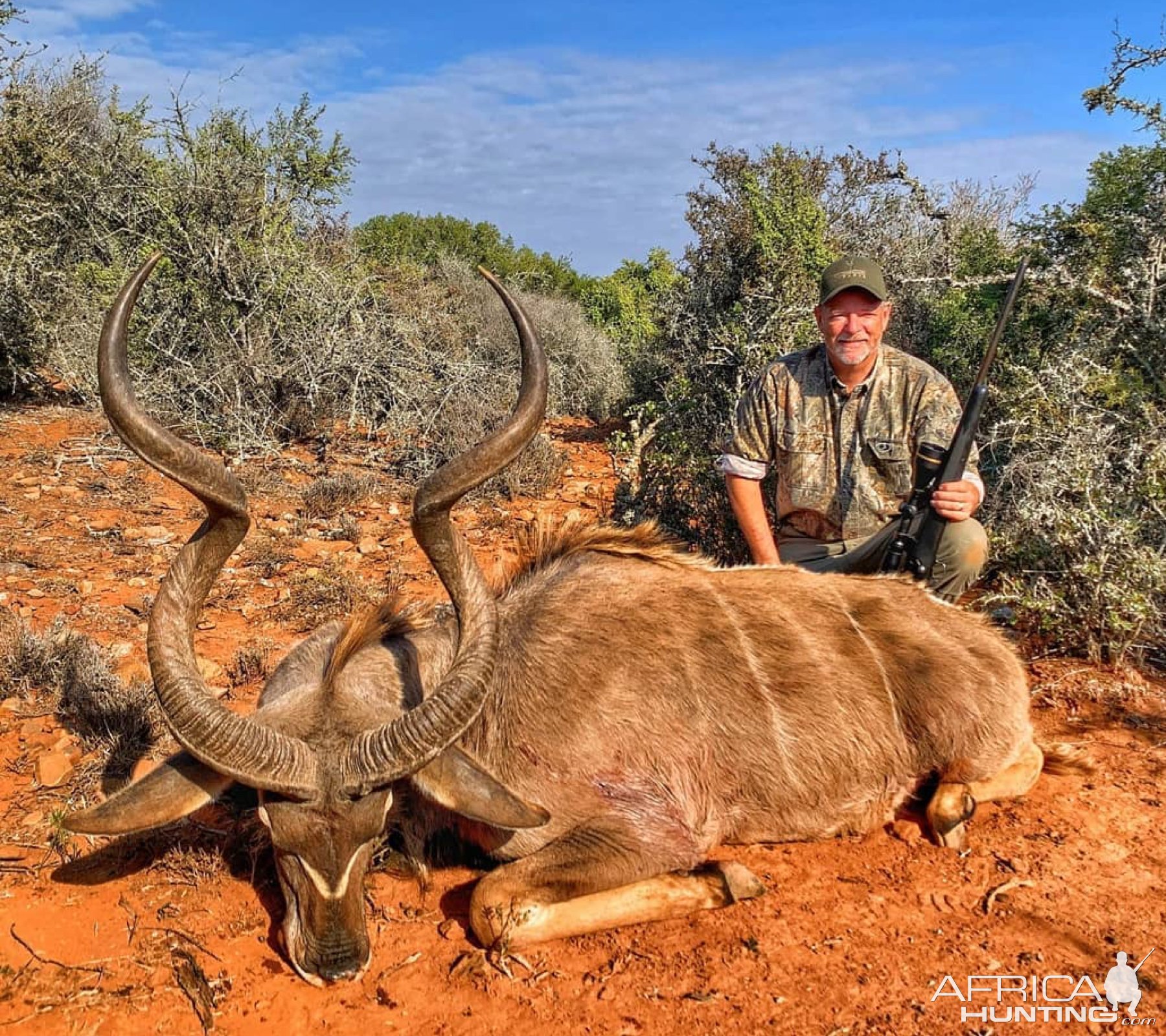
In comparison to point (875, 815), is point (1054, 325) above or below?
above

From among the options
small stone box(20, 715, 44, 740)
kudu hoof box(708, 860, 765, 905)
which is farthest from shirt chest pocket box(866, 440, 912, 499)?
small stone box(20, 715, 44, 740)

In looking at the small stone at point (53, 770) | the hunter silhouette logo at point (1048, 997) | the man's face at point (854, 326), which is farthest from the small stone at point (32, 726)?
the man's face at point (854, 326)

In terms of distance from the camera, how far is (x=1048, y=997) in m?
2.93

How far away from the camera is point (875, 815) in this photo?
3.93 meters

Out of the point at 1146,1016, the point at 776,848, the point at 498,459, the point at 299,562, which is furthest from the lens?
the point at 299,562

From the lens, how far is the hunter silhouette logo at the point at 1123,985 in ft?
9.46

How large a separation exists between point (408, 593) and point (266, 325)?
545 centimetres

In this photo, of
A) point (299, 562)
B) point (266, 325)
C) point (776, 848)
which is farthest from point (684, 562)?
point (266, 325)

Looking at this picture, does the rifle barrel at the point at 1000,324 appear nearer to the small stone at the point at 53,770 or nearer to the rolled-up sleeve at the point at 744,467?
the rolled-up sleeve at the point at 744,467

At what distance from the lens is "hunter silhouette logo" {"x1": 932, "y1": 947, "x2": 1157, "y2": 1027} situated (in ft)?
9.37

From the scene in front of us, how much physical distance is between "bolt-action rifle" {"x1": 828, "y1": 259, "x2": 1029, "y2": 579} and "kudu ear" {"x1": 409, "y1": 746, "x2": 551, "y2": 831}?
2612 mm

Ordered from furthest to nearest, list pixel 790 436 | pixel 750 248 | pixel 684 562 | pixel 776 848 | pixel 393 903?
pixel 750 248
pixel 790 436
pixel 684 562
pixel 776 848
pixel 393 903

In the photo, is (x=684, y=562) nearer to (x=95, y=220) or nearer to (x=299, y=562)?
(x=299, y=562)

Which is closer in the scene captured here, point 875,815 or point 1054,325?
point 875,815
